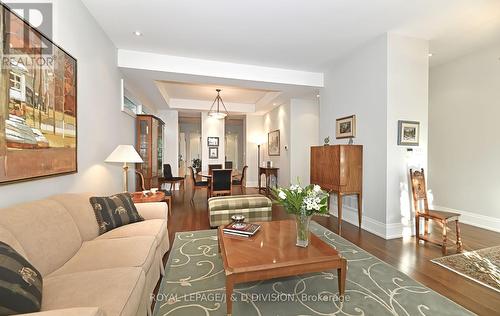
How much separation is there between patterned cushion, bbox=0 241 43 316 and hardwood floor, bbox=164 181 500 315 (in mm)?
2085

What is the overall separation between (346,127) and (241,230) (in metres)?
2.85

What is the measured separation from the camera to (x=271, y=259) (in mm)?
1634

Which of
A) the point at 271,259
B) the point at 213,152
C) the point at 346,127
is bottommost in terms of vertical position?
the point at 271,259

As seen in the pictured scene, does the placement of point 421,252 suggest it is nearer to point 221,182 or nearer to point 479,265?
point 479,265

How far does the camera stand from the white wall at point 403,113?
308 centimetres

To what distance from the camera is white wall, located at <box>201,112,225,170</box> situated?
25.1 feet

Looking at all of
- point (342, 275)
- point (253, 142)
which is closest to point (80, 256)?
point (342, 275)

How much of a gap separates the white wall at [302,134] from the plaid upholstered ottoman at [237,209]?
7.98 feet

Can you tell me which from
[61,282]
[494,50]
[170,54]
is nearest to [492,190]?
[494,50]

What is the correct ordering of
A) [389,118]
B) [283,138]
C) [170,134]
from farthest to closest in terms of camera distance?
[170,134]
[283,138]
[389,118]

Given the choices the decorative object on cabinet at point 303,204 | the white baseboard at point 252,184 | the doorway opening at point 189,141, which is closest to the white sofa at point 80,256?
the decorative object on cabinet at point 303,204

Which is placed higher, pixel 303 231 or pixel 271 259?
pixel 303 231

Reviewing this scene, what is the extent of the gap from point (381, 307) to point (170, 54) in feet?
14.5

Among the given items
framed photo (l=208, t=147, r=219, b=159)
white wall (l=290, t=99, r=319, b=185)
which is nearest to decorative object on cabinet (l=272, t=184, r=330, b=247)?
white wall (l=290, t=99, r=319, b=185)
